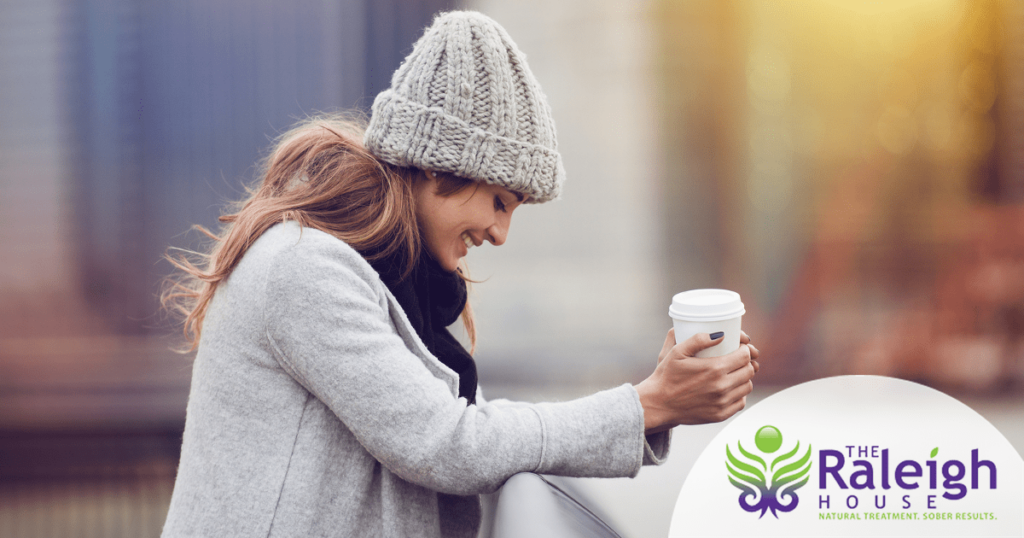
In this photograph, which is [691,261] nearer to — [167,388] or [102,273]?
[167,388]

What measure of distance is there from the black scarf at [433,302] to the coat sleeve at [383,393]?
0.07 m

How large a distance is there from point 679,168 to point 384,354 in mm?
1619

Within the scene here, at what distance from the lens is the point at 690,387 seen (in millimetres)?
915

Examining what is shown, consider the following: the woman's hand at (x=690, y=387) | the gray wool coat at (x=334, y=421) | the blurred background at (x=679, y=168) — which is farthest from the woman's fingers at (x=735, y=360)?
the blurred background at (x=679, y=168)

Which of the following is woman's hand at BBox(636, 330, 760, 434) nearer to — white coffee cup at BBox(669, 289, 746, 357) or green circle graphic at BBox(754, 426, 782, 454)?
white coffee cup at BBox(669, 289, 746, 357)

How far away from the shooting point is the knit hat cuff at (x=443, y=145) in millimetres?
926

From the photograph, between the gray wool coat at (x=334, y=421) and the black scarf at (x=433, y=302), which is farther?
the black scarf at (x=433, y=302)

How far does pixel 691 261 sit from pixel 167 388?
186 centimetres

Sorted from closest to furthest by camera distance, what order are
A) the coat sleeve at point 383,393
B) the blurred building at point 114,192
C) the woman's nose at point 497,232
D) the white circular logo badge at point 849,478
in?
the coat sleeve at point 383,393 < the woman's nose at point 497,232 < the white circular logo badge at point 849,478 < the blurred building at point 114,192

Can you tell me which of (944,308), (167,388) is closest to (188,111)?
(167,388)

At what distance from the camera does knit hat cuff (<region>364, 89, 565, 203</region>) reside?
93 cm

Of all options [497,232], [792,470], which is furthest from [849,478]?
[497,232]

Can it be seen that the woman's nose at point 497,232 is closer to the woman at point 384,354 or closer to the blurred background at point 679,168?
the woman at point 384,354

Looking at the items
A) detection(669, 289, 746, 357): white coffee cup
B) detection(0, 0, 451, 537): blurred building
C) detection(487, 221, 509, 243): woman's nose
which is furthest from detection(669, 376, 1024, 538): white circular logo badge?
detection(0, 0, 451, 537): blurred building
